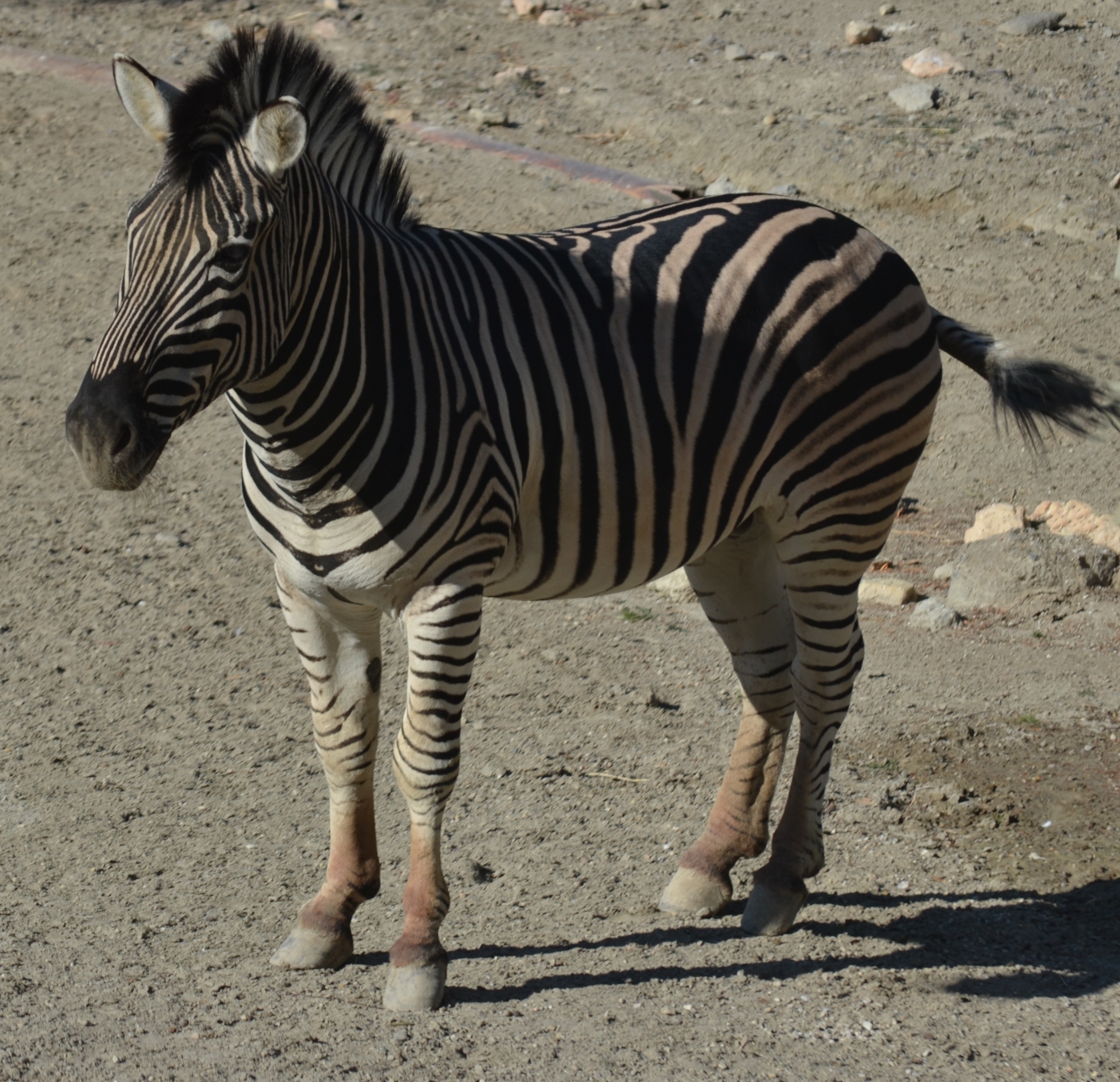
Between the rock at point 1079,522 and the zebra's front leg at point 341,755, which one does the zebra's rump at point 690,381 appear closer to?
the zebra's front leg at point 341,755

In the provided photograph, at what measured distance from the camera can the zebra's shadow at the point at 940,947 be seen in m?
3.89

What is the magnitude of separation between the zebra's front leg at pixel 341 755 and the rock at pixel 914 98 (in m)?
8.99

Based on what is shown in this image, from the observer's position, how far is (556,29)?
13258 millimetres

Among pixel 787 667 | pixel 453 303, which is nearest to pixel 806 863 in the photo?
pixel 787 667

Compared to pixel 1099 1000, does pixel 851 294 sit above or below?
above

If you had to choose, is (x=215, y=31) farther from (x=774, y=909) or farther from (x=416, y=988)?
(x=416, y=988)

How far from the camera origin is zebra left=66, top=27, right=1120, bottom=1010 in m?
2.98

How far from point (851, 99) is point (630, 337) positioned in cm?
849

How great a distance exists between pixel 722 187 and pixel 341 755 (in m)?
7.44

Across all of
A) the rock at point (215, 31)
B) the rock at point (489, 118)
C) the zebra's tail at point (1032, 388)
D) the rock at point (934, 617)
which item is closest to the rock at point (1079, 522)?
the rock at point (934, 617)

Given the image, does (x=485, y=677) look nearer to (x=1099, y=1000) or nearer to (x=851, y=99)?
(x=1099, y=1000)

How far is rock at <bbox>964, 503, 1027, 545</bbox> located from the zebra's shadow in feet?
9.31

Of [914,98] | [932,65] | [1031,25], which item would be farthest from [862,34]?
[1031,25]

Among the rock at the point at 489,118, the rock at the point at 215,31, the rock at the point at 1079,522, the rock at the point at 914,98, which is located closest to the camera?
the rock at the point at 1079,522
